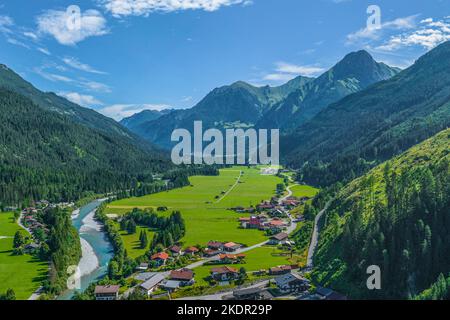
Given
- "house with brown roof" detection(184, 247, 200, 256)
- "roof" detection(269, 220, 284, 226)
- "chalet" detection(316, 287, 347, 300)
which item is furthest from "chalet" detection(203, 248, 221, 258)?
"chalet" detection(316, 287, 347, 300)

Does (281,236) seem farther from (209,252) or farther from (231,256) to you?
(209,252)

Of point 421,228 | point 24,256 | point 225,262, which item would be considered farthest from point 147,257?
point 421,228

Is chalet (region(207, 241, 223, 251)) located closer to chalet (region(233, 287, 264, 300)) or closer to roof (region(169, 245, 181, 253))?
roof (region(169, 245, 181, 253))

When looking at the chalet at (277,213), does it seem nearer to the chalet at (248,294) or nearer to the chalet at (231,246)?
the chalet at (231,246)

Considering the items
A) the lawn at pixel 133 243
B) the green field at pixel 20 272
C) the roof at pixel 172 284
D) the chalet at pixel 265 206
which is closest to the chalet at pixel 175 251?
the lawn at pixel 133 243

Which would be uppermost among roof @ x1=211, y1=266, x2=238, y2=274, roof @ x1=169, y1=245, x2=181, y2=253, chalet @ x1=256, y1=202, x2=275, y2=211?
chalet @ x1=256, y1=202, x2=275, y2=211
